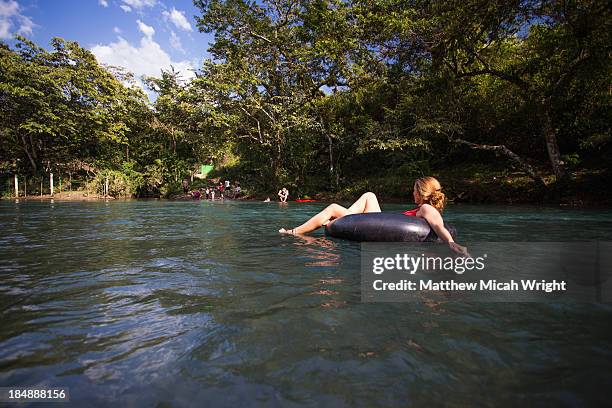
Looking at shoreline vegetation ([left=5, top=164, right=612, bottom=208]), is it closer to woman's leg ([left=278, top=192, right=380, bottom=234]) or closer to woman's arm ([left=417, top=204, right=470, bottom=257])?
woman's leg ([left=278, top=192, right=380, bottom=234])

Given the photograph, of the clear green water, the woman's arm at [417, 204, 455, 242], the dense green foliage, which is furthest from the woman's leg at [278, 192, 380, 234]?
the dense green foliage

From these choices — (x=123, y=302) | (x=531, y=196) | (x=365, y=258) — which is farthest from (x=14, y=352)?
(x=531, y=196)

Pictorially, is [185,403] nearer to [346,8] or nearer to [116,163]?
[346,8]

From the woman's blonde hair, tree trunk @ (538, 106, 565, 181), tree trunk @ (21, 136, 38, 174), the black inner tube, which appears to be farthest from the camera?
tree trunk @ (21, 136, 38, 174)

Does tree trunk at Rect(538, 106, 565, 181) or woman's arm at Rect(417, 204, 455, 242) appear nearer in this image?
woman's arm at Rect(417, 204, 455, 242)

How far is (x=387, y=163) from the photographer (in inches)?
859

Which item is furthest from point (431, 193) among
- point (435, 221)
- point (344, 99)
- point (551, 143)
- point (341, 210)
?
point (344, 99)

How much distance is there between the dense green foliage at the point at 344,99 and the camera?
13.6m

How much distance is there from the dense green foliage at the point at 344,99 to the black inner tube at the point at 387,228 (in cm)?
1057

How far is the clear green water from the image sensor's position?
4.86 ft

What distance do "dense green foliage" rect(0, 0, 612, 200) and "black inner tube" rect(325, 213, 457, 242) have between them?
34.7 ft

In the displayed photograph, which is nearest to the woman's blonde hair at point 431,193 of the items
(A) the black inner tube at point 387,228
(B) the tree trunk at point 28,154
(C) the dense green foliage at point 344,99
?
(A) the black inner tube at point 387,228

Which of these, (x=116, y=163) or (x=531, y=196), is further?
(x=116, y=163)

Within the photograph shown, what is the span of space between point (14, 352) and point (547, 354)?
278cm
